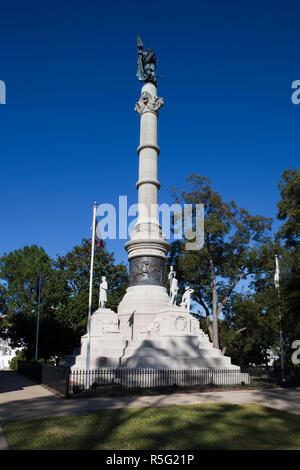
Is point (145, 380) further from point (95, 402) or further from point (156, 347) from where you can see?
point (95, 402)

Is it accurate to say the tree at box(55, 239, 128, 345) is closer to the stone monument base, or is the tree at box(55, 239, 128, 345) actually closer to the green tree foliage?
the green tree foliage

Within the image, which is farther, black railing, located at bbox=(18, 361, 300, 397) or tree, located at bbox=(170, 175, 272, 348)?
tree, located at bbox=(170, 175, 272, 348)

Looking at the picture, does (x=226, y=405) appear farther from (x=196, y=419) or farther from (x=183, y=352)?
(x=183, y=352)

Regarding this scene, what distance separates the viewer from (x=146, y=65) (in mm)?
32594

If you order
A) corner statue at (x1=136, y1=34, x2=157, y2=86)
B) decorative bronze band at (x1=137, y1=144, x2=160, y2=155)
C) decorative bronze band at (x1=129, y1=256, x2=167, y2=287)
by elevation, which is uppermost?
corner statue at (x1=136, y1=34, x2=157, y2=86)

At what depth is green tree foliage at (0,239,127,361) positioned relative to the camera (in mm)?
36438

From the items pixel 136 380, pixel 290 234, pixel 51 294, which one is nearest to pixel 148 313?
pixel 136 380

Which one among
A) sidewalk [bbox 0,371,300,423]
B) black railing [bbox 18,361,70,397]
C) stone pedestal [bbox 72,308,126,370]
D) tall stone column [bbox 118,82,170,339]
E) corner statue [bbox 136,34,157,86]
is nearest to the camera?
sidewalk [bbox 0,371,300,423]

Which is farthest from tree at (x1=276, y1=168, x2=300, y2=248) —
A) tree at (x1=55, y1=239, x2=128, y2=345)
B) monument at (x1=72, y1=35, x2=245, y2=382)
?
tree at (x1=55, y1=239, x2=128, y2=345)

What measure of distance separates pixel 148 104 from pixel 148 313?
17.0 metres

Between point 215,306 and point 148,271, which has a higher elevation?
point 148,271
